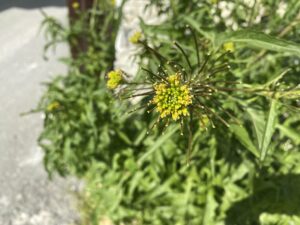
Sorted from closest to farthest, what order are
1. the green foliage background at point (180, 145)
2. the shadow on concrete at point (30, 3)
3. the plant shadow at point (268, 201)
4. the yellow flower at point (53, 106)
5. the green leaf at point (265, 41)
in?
the green leaf at point (265, 41) < the green foliage background at point (180, 145) < the plant shadow at point (268, 201) < the yellow flower at point (53, 106) < the shadow on concrete at point (30, 3)

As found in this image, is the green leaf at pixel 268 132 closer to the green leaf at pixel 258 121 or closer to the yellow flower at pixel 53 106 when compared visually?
the green leaf at pixel 258 121

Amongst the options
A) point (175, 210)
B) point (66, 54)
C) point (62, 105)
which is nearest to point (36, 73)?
point (66, 54)

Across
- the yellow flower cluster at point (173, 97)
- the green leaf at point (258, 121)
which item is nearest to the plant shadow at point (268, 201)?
the green leaf at point (258, 121)

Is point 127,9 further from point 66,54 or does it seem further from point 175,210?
point 175,210

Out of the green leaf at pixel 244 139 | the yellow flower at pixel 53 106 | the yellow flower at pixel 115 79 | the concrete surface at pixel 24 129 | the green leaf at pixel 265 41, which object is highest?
the green leaf at pixel 265 41

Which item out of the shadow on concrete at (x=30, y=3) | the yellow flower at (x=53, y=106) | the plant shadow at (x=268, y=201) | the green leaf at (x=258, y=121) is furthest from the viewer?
the shadow on concrete at (x=30, y=3)

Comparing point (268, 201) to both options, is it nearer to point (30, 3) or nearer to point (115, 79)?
point (115, 79)
